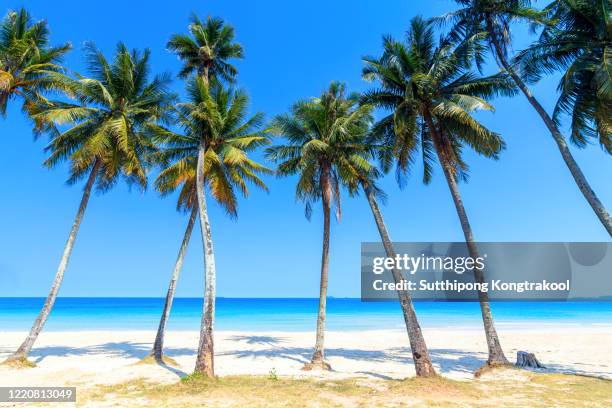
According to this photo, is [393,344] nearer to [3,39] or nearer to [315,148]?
[315,148]

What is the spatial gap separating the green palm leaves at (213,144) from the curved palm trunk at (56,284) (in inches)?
111

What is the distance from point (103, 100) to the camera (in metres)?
14.3

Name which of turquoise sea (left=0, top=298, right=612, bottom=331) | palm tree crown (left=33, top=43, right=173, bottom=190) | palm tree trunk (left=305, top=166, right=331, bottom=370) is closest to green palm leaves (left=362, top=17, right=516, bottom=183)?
palm tree trunk (left=305, top=166, right=331, bottom=370)

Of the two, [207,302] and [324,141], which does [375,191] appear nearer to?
[324,141]

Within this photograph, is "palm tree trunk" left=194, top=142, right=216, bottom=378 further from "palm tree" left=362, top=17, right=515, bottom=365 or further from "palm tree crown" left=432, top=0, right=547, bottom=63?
"palm tree crown" left=432, top=0, right=547, bottom=63

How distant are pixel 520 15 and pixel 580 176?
581cm

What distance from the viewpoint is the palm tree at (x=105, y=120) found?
13414 mm

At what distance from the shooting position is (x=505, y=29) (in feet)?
42.5

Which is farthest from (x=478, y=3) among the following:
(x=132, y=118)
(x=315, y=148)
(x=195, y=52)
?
(x=132, y=118)

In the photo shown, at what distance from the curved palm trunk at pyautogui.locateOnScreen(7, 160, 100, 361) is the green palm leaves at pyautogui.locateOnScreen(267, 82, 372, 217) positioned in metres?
7.32

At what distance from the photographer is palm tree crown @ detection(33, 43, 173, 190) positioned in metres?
13.5

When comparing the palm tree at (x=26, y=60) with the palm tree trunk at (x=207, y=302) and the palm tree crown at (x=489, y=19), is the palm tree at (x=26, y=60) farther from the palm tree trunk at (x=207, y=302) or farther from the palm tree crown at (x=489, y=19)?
the palm tree crown at (x=489, y=19)

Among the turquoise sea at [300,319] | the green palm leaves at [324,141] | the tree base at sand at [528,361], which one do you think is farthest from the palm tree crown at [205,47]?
the turquoise sea at [300,319]

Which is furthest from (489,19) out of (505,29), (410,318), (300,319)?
(300,319)
